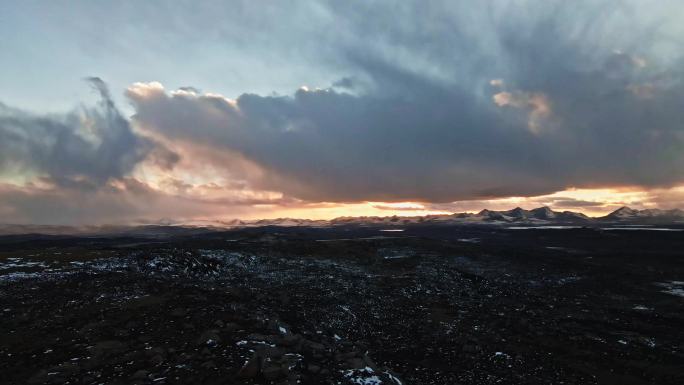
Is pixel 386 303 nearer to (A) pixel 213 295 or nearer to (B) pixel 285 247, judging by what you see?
(A) pixel 213 295

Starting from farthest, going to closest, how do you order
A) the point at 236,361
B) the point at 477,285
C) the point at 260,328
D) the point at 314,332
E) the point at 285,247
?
1. the point at 285,247
2. the point at 477,285
3. the point at 314,332
4. the point at 260,328
5. the point at 236,361

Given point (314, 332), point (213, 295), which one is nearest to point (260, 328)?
point (314, 332)

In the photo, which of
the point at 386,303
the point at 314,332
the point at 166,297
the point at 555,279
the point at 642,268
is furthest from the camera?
the point at 642,268

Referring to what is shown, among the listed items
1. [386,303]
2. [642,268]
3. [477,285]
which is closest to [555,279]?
[477,285]

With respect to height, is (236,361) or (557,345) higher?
(236,361)

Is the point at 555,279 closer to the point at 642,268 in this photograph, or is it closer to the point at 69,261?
the point at 642,268

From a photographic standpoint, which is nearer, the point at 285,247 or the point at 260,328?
the point at 260,328
